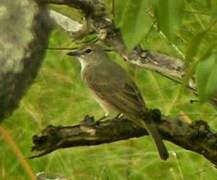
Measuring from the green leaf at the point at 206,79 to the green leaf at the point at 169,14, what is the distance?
0.18 ft

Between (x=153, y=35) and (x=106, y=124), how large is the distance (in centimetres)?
92

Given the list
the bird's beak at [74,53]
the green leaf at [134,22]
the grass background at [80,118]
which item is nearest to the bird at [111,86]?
the bird's beak at [74,53]

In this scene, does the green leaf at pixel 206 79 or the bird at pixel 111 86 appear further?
the bird at pixel 111 86

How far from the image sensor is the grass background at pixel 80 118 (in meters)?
2.47

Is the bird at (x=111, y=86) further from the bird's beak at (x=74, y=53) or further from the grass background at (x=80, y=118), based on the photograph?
the grass background at (x=80, y=118)

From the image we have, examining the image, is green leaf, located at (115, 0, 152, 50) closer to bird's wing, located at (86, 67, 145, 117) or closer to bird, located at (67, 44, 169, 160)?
bird, located at (67, 44, 169, 160)

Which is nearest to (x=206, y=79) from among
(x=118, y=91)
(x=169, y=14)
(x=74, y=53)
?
(x=169, y=14)

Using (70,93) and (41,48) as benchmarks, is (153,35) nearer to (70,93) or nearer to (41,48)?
(70,93)

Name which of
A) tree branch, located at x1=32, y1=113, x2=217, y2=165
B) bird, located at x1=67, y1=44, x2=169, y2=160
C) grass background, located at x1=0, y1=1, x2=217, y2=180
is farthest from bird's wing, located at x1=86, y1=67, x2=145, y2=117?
tree branch, located at x1=32, y1=113, x2=217, y2=165

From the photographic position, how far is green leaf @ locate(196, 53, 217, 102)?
3.43 feet

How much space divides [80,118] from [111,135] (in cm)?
94

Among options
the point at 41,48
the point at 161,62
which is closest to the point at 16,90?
the point at 41,48

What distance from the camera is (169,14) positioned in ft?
3.48

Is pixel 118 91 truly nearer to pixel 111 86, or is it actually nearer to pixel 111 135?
pixel 111 86
